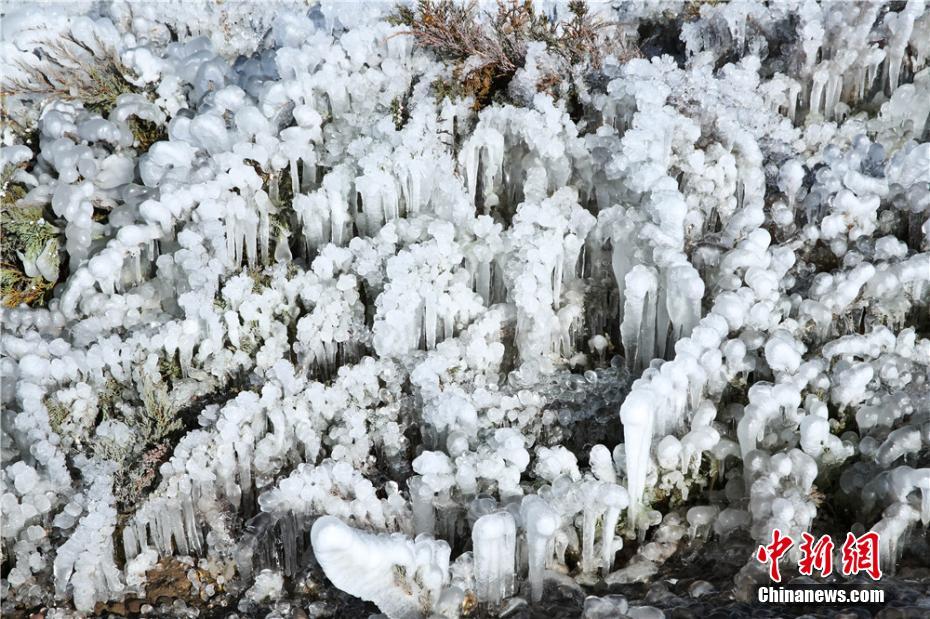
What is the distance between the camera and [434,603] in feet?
10.5

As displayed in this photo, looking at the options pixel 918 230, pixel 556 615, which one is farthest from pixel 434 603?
pixel 918 230

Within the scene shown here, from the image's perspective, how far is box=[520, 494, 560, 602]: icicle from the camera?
313 centimetres

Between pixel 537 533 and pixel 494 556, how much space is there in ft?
0.63

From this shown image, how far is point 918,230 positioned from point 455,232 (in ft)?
7.62

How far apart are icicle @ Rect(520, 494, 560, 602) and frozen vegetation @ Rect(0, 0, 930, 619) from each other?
0.01m

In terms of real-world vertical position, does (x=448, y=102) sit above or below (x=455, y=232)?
above

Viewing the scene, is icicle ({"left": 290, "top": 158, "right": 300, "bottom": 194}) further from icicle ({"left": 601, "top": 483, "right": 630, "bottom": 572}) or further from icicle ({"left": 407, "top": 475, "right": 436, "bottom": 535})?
icicle ({"left": 601, "top": 483, "right": 630, "bottom": 572})

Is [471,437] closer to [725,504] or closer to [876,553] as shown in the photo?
[725,504]

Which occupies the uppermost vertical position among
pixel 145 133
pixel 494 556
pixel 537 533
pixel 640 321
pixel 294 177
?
pixel 145 133

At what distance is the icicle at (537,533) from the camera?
10.3 feet

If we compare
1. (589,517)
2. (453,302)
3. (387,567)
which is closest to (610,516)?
(589,517)

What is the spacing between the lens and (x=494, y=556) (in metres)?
3.22

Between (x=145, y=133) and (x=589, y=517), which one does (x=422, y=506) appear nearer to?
(x=589, y=517)

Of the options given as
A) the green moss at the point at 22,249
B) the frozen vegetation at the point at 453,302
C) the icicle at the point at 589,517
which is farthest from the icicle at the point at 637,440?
the green moss at the point at 22,249
